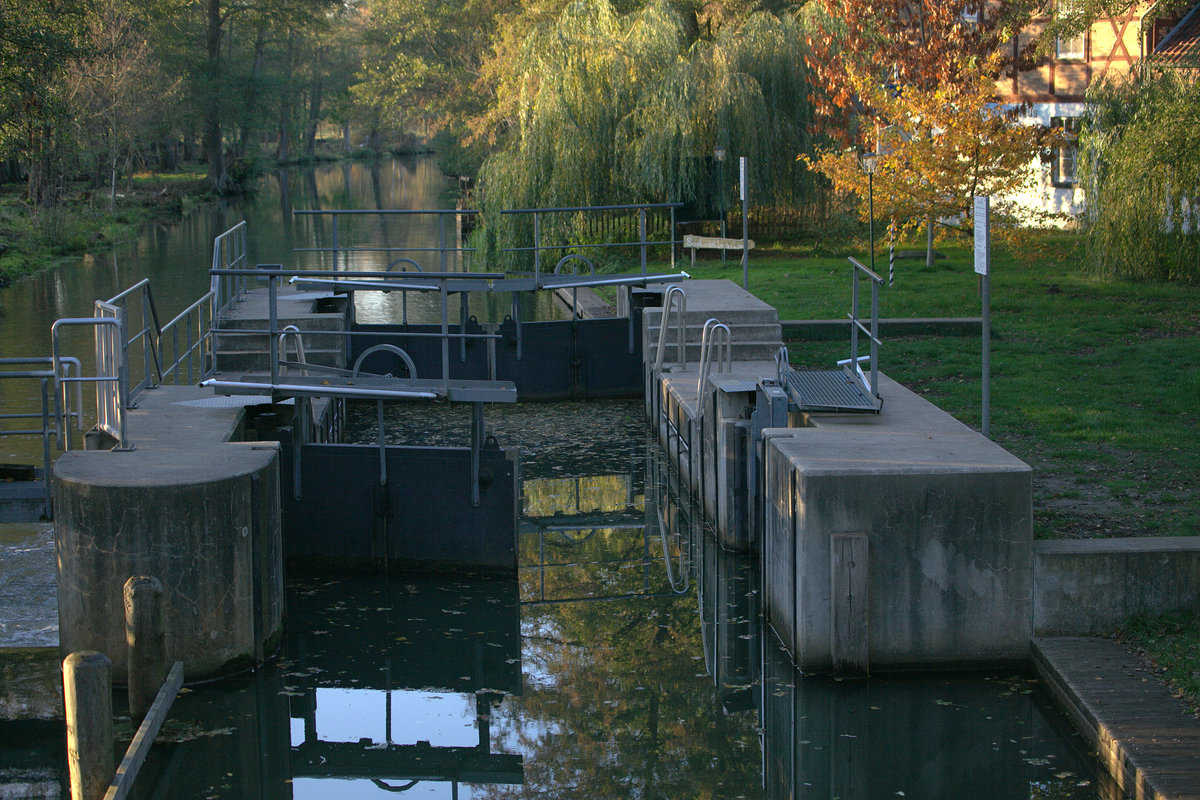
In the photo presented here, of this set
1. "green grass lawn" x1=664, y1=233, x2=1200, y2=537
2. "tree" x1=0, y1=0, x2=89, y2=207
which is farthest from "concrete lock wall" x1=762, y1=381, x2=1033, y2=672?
"tree" x1=0, y1=0, x2=89, y2=207

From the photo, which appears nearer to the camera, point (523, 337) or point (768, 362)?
point (768, 362)

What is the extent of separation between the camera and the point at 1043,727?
8.25 meters

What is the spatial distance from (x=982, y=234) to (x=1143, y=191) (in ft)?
43.8

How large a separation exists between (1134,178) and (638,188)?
10309mm

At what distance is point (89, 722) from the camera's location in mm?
6852

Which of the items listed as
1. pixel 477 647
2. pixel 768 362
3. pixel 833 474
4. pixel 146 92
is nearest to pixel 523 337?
pixel 768 362

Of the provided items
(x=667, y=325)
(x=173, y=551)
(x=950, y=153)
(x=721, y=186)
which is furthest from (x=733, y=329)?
(x=721, y=186)

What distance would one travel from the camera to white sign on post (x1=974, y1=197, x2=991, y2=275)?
9.93 m

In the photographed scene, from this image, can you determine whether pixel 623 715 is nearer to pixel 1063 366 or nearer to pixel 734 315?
pixel 734 315

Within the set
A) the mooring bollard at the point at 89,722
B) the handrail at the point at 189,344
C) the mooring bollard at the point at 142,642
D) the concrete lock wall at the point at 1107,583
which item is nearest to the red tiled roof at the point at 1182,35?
the handrail at the point at 189,344

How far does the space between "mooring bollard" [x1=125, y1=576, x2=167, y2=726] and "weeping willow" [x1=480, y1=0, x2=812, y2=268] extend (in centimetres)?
1955

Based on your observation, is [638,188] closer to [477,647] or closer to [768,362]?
[768,362]

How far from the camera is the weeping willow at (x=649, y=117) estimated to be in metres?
27.7

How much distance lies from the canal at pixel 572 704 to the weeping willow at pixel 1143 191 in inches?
465
